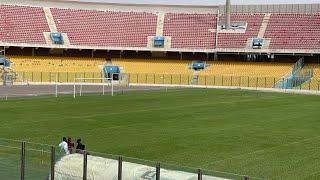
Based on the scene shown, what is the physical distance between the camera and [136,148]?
20.9 metres

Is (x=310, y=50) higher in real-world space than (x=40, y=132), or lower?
higher

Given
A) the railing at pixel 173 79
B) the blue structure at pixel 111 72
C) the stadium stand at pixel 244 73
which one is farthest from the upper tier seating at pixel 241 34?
the blue structure at pixel 111 72

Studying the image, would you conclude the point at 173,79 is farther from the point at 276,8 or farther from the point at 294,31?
the point at 276,8

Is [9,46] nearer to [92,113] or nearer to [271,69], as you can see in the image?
[271,69]

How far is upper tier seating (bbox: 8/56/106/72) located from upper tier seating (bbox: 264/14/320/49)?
71.2 ft

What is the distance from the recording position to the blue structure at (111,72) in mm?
65938

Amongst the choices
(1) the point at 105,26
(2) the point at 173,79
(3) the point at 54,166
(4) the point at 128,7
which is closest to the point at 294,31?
(2) the point at 173,79

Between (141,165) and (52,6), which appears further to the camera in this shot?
(52,6)

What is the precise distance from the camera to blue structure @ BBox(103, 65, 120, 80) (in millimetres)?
65938

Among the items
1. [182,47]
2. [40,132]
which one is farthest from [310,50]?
[40,132]

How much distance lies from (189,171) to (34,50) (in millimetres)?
60546

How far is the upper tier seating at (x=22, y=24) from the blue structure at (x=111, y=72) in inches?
320

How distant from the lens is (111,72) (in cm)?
6781

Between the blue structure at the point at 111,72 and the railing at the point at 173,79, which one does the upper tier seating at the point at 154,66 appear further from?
the railing at the point at 173,79
